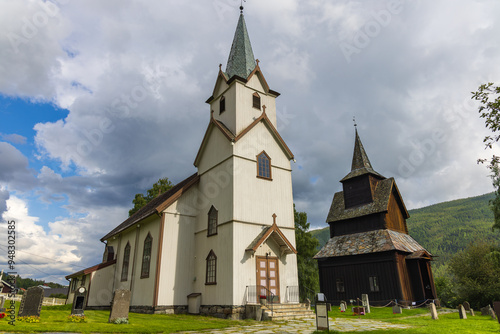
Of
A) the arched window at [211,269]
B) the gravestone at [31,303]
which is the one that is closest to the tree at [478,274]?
the arched window at [211,269]

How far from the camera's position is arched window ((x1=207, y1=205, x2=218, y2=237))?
20.0 m

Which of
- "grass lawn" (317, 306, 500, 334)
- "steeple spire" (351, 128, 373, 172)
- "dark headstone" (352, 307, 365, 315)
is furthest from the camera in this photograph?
"steeple spire" (351, 128, 373, 172)

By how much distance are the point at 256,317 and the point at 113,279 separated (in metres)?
16.0

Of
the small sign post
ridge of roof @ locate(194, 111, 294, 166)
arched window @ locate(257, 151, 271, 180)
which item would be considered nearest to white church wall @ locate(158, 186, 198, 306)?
ridge of roof @ locate(194, 111, 294, 166)

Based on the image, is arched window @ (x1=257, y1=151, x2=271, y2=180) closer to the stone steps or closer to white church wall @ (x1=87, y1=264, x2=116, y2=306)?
the stone steps

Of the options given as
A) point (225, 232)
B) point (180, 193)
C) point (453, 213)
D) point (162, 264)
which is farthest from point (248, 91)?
point (453, 213)

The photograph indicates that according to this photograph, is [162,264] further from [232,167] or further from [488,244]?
[488,244]

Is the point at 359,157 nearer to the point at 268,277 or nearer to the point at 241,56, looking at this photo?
the point at 241,56

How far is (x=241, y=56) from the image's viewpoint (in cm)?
2603

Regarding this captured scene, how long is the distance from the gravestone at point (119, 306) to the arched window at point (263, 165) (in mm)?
10404

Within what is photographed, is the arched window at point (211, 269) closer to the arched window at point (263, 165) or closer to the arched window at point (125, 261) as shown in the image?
the arched window at point (263, 165)

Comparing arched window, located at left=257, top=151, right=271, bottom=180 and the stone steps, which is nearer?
the stone steps

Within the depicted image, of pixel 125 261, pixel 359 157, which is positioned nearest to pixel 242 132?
pixel 125 261

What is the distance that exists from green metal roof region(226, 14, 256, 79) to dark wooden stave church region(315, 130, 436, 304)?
1650cm
